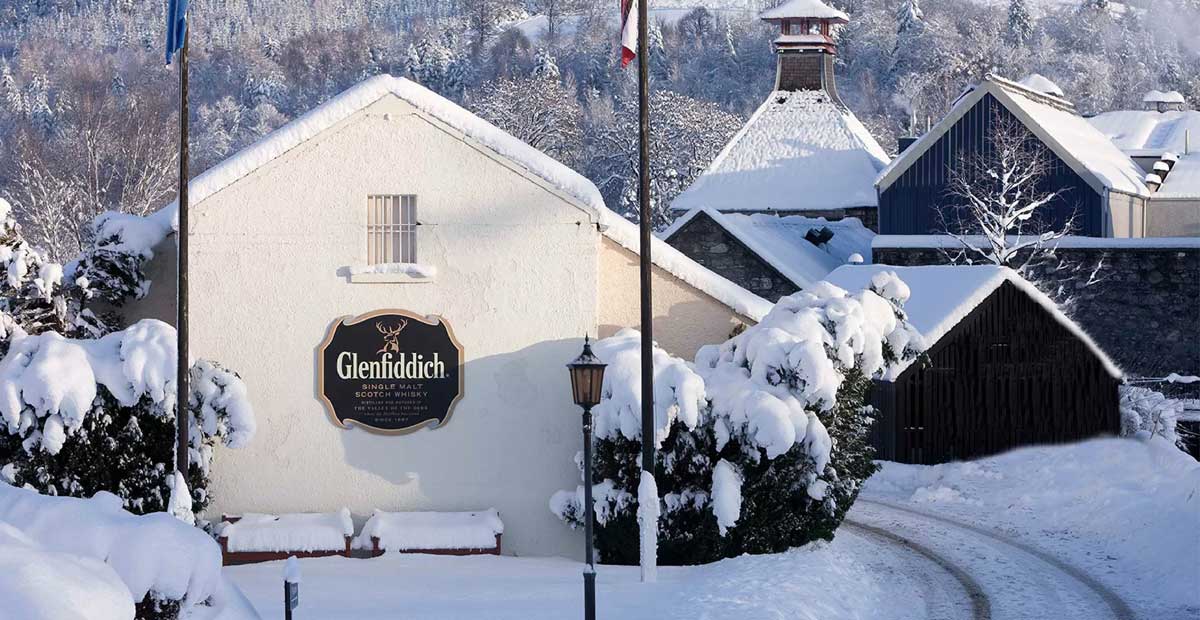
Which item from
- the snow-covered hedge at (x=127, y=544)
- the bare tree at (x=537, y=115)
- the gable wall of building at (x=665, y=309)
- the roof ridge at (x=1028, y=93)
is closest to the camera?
the snow-covered hedge at (x=127, y=544)

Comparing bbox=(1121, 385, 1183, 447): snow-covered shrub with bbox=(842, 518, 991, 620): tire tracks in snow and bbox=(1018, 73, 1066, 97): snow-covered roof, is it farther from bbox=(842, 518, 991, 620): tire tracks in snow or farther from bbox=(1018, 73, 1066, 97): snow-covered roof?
bbox=(1018, 73, 1066, 97): snow-covered roof

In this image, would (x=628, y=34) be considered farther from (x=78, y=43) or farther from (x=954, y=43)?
(x=78, y=43)

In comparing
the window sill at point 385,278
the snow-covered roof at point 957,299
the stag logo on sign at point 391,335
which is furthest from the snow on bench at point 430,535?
the snow-covered roof at point 957,299

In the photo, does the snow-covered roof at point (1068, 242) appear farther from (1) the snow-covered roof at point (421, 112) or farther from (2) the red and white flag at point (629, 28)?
(2) the red and white flag at point (629, 28)

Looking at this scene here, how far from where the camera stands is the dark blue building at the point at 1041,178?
139 feet

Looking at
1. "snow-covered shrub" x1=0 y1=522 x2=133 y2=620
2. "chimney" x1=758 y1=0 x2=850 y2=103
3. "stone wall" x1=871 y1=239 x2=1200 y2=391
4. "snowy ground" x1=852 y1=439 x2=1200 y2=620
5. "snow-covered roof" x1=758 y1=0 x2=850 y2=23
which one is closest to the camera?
"snow-covered shrub" x1=0 y1=522 x2=133 y2=620

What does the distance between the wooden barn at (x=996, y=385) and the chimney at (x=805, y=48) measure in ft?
108

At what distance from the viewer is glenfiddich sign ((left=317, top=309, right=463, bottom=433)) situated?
68.0 feet

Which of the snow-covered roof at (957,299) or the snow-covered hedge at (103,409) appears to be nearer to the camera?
the snow-covered hedge at (103,409)

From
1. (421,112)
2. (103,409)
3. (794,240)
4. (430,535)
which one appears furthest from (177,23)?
(794,240)

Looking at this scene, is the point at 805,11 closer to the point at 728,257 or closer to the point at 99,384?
the point at 728,257

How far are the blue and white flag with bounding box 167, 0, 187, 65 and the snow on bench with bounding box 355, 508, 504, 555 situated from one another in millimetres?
6790

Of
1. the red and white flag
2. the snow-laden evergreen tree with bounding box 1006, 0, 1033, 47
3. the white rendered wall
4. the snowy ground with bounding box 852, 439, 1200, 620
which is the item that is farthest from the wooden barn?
the snow-laden evergreen tree with bounding box 1006, 0, 1033, 47

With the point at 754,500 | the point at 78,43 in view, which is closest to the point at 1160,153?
the point at 754,500
